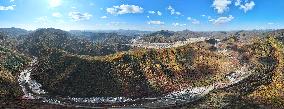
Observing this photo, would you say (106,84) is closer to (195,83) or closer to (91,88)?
(91,88)

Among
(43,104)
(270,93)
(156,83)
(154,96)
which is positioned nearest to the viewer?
(270,93)

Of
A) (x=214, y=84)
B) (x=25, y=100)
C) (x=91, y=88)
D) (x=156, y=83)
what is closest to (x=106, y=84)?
(x=91, y=88)

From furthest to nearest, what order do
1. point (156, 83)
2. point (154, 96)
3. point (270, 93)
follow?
point (156, 83)
point (154, 96)
point (270, 93)

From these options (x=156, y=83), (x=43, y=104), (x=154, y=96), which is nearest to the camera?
(x=43, y=104)

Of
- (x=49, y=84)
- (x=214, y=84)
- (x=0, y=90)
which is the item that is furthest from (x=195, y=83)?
(x=0, y=90)

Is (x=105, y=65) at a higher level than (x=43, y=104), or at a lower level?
higher

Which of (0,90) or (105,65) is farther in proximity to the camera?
(105,65)

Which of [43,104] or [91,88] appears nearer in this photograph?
[43,104]

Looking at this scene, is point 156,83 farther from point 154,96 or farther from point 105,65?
point 105,65
